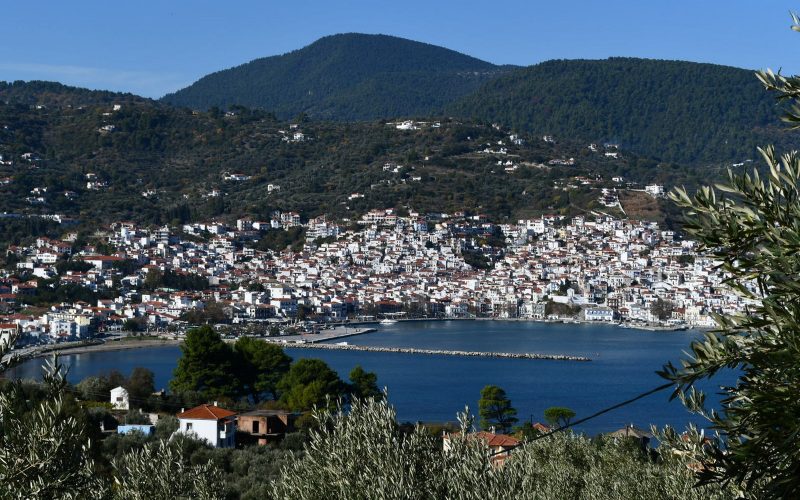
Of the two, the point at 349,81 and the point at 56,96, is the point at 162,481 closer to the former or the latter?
the point at 56,96

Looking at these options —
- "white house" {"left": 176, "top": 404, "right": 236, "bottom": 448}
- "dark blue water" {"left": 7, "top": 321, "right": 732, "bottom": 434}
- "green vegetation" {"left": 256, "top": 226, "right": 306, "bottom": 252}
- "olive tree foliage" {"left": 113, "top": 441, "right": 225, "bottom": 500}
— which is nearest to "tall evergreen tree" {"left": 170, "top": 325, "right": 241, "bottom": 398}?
"dark blue water" {"left": 7, "top": 321, "right": 732, "bottom": 434}

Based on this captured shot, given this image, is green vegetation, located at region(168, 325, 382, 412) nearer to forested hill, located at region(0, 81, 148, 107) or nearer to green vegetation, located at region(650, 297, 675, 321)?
green vegetation, located at region(650, 297, 675, 321)

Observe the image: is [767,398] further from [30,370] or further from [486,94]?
[486,94]

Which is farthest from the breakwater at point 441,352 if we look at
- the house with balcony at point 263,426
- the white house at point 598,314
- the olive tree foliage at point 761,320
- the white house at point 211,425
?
the olive tree foliage at point 761,320

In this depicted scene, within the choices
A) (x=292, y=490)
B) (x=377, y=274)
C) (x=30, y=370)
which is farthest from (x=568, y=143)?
(x=292, y=490)

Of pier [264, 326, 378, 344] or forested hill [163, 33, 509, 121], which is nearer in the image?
pier [264, 326, 378, 344]

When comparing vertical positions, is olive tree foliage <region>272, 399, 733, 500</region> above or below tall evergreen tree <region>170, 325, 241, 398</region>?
above
